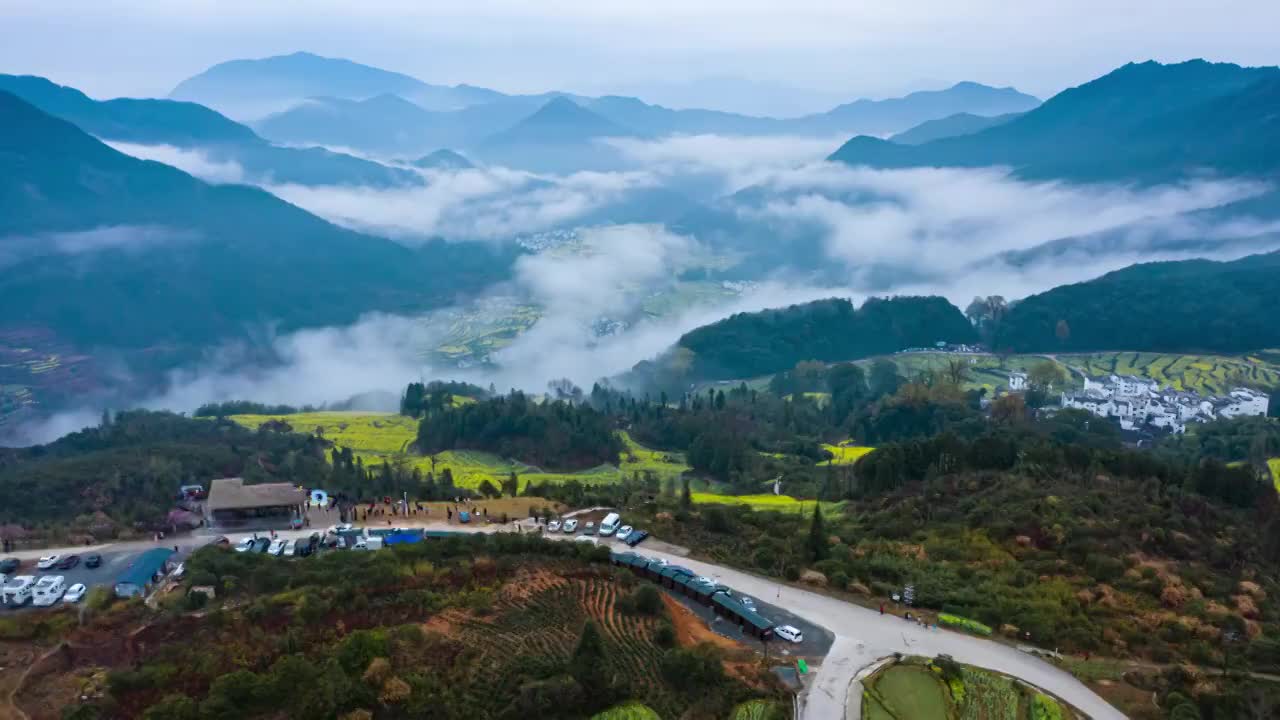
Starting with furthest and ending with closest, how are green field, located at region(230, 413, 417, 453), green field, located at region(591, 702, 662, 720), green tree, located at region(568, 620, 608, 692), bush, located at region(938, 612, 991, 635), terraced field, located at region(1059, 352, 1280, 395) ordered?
1. terraced field, located at region(1059, 352, 1280, 395)
2. green field, located at region(230, 413, 417, 453)
3. bush, located at region(938, 612, 991, 635)
4. green tree, located at region(568, 620, 608, 692)
5. green field, located at region(591, 702, 662, 720)

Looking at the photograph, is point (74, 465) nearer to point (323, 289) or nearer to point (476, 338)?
point (476, 338)

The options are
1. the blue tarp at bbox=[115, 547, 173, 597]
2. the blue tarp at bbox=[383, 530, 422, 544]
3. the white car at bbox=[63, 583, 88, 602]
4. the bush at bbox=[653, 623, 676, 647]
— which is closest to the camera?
the bush at bbox=[653, 623, 676, 647]

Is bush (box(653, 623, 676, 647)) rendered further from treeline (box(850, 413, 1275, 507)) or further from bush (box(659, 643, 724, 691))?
treeline (box(850, 413, 1275, 507))

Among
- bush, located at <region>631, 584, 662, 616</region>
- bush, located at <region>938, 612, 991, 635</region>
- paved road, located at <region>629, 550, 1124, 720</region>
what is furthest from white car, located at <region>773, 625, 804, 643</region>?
bush, located at <region>938, 612, 991, 635</region>

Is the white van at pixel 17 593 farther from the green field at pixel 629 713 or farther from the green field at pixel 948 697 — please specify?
the green field at pixel 948 697

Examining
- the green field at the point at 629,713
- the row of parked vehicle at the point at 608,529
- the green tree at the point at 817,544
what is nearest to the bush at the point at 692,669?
the green field at the point at 629,713
